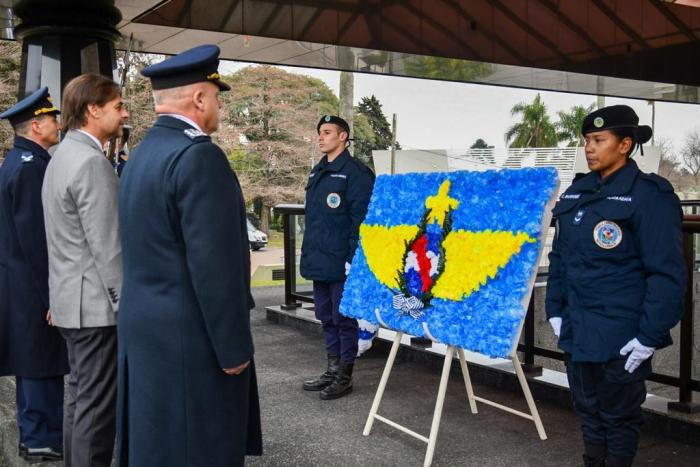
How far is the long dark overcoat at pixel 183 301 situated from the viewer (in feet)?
7.61

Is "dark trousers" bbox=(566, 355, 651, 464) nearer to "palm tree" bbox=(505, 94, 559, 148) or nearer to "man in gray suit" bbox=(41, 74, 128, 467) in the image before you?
"man in gray suit" bbox=(41, 74, 128, 467)

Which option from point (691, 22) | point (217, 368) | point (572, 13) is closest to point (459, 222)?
point (217, 368)

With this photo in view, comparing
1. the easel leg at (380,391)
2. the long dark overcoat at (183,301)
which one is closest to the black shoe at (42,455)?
the long dark overcoat at (183,301)

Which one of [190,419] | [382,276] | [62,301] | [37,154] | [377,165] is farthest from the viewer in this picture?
[377,165]

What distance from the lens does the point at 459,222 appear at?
12.7ft

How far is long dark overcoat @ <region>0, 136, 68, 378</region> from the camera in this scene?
3.64m

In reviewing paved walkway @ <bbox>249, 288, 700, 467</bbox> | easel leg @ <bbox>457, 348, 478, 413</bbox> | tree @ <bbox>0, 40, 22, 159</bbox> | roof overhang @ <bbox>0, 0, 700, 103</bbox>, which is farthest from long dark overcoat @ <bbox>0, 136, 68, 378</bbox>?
tree @ <bbox>0, 40, 22, 159</bbox>

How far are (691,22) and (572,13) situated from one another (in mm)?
2893

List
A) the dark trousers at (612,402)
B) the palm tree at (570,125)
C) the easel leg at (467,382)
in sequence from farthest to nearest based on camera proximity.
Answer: the palm tree at (570,125), the easel leg at (467,382), the dark trousers at (612,402)

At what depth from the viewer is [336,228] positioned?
5051mm

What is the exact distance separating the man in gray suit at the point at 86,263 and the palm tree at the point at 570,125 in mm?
41016

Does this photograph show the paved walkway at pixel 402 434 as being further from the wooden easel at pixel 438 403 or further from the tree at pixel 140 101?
the tree at pixel 140 101

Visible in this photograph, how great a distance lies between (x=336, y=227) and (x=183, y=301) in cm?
272

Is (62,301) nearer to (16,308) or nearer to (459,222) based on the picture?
(16,308)
